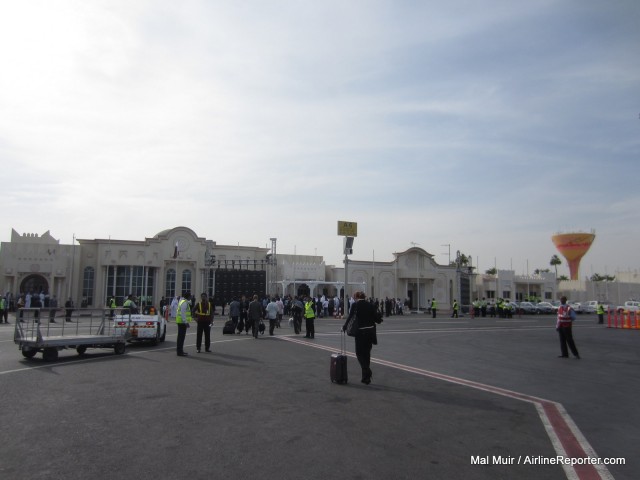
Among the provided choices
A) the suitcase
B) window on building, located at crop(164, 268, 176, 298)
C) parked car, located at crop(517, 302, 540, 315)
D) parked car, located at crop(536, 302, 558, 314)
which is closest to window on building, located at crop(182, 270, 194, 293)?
window on building, located at crop(164, 268, 176, 298)

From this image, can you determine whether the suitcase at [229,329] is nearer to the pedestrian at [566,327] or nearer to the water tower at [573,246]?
the pedestrian at [566,327]

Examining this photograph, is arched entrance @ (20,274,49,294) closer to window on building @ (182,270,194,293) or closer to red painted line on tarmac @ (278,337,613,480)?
window on building @ (182,270,194,293)

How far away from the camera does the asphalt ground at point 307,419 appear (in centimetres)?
510

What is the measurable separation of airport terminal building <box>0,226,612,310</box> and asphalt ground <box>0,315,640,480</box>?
27.7m

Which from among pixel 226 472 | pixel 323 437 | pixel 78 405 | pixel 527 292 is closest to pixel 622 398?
pixel 323 437

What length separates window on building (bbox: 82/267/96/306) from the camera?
4191 cm

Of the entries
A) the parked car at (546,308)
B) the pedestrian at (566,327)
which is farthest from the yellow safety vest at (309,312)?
the parked car at (546,308)

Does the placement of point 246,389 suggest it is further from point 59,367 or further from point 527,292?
point 527,292

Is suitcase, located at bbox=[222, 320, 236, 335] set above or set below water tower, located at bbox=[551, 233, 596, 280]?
below

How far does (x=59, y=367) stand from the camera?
11523 millimetres

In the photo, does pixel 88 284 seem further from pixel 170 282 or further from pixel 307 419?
pixel 307 419

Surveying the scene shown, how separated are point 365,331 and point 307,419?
3324mm

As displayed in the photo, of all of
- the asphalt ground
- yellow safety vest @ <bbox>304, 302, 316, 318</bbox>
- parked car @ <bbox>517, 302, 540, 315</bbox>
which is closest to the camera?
the asphalt ground

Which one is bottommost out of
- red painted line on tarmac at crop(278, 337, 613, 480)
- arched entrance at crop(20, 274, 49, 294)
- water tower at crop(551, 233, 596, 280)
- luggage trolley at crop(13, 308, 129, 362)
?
red painted line on tarmac at crop(278, 337, 613, 480)
